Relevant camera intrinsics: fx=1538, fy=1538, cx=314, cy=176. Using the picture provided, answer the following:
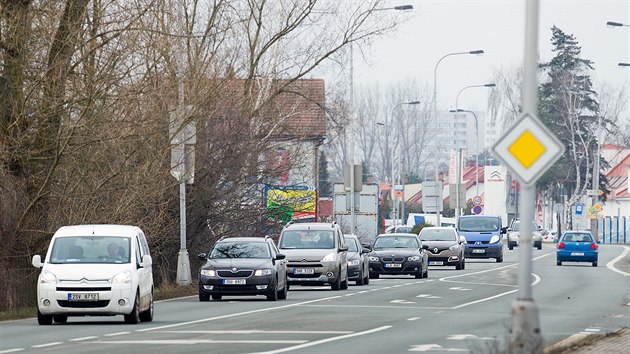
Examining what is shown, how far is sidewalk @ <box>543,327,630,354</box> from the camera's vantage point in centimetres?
1781

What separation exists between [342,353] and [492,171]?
14105cm

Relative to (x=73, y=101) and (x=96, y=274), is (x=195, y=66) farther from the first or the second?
(x=96, y=274)

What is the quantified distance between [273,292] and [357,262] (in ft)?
30.8

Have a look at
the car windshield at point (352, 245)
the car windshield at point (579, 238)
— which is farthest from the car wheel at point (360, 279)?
the car windshield at point (579, 238)

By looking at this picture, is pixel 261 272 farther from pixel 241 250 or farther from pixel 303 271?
pixel 303 271

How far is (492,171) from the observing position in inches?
6235

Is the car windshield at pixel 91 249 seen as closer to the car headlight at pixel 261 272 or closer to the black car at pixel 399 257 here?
the car headlight at pixel 261 272

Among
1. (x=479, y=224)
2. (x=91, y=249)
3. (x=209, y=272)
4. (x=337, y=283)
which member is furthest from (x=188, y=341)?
(x=479, y=224)

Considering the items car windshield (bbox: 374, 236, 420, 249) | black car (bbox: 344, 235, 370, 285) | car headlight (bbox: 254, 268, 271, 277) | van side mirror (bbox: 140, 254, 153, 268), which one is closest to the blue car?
car windshield (bbox: 374, 236, 420, 249)

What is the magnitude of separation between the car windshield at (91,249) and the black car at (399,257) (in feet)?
74.1

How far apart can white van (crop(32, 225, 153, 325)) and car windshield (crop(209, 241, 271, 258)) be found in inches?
278

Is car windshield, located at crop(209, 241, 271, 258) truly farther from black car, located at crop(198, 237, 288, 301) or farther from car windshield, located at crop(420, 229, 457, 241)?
car windshield, located at crop(420, 229, 457, 241)

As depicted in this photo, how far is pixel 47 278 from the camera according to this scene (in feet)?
81.9

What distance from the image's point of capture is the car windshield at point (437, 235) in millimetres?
57500
